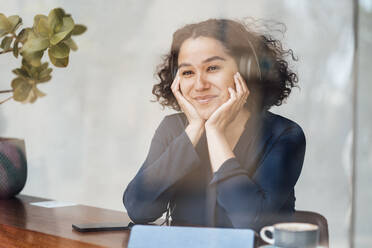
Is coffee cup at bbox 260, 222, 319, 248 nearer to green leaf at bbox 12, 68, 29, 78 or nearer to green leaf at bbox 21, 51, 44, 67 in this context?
green leaf at bbox 21, 51, 44, 67

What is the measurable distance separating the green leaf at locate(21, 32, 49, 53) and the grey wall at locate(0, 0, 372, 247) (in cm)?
14

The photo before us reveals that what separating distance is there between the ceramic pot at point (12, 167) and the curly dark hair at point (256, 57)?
107cm

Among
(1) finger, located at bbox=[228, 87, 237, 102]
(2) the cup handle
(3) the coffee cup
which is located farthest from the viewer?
(1) finger, located at bbox=[228, 87, 237, 102]

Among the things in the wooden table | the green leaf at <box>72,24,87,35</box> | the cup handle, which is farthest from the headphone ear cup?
the green leaf at <box>72,24,87,35</box>

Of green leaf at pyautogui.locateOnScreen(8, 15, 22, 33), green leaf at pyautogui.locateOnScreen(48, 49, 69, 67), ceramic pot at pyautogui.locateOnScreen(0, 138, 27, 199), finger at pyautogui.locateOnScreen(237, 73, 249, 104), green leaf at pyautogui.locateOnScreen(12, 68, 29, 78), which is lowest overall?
ceramic pot at pyautogui.locateOnScreen(0, 138, 27, 199)

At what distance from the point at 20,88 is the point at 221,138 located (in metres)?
1.20

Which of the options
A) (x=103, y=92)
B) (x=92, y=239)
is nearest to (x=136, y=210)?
(x=92, y=239)

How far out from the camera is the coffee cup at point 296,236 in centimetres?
140

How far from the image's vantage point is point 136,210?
1.91 m

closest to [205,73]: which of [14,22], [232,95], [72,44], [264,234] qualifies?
[232,95]

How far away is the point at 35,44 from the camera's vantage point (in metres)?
2.21

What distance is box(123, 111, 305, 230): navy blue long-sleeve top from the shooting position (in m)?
1.66

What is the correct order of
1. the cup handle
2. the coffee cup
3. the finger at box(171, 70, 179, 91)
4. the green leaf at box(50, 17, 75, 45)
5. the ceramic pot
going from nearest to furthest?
the coffee cup < the cup handle < the finger at box(171, 70, 179, 91) < the green leaf at box(50, 17, 75, 45) < the ceramic pot

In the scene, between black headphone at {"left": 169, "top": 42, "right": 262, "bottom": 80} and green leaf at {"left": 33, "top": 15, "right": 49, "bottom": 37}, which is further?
green leaf at {"left": 33, "top": 15, "right": 49, "bottom": 37}
